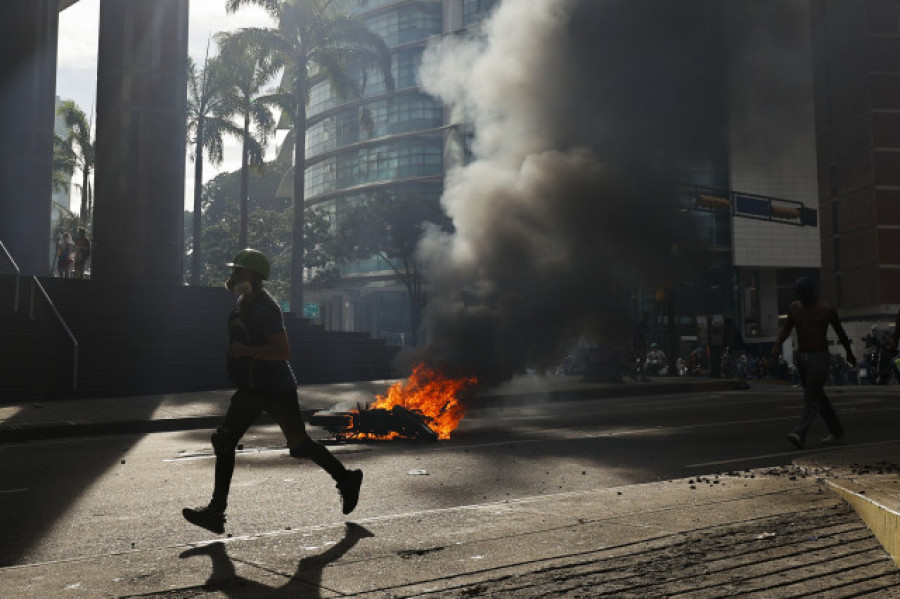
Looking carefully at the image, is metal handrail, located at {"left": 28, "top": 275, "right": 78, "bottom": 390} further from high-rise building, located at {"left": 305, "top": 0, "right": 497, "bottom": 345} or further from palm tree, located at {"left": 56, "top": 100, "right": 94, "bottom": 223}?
high-rise building, located at {"left": 305, "top": 0, "right": 497, "bottom": 345}

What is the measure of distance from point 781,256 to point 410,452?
1943 inches

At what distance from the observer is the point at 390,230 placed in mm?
43188

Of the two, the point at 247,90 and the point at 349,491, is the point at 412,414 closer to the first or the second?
the point at 349,491

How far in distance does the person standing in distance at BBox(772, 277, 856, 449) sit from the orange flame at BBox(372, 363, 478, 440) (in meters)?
3.88

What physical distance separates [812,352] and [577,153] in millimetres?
6240

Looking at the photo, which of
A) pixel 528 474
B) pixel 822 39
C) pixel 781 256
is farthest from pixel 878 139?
pixel 528 474

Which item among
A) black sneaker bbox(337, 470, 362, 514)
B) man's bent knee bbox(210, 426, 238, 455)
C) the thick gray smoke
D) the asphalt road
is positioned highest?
the thick gray smoke

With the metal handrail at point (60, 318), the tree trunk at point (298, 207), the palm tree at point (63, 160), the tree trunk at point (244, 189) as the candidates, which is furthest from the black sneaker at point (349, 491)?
the palm tree at point (63, 160)

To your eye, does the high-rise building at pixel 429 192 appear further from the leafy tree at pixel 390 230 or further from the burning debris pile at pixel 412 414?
the burning debris pile at pixel 412 414

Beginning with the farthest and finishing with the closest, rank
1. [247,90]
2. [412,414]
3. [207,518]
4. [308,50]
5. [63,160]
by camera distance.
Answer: [63,160] < [247,90] < [308,50] < [412,414] < [207,518]

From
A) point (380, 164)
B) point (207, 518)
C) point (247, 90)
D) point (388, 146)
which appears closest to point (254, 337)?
point (207, 518)

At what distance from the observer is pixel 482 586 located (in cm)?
358

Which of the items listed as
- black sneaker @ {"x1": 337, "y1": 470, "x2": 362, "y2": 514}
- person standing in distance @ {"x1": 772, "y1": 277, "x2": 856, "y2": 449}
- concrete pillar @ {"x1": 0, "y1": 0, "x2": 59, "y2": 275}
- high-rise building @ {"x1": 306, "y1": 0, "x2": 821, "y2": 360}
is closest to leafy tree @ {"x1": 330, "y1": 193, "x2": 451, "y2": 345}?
high-rise building @ {"x1": 306, "y1": 0, "x2": 821, "y2": 360}

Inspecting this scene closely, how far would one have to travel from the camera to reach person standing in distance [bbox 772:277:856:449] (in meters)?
8.82
